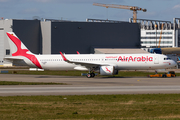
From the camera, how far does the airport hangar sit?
324ft

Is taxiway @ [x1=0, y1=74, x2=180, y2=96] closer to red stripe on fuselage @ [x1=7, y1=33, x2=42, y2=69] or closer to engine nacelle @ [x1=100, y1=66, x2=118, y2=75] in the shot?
engine nacelle @ [x1=100, y1=66, x2=118, y2=75]

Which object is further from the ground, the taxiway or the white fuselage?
the white fuselage

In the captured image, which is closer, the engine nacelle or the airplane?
the engine nacelle

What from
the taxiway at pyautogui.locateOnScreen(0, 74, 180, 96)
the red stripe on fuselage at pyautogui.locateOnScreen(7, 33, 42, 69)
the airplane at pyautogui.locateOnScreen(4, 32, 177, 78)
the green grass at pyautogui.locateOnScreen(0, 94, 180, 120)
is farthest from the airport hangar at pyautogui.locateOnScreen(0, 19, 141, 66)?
the green grass at pyautogui.locateOnScreen(0, 94, 180, 120)

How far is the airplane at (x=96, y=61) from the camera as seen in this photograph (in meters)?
48.9

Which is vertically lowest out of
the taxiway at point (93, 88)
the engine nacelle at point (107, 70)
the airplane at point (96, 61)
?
the taxiway at point (93, 88)

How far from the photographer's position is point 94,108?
18266 mm

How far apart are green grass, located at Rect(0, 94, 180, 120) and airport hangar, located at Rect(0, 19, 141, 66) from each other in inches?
3052

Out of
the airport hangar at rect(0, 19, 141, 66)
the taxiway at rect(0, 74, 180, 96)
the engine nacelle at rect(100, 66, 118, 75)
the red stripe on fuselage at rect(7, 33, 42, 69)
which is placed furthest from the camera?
the airport hangar at rect(0, 19, 141, 66)

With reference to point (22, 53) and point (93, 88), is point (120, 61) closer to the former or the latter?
point (22, 53)

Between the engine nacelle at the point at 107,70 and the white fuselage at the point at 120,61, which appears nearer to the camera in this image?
the engine nacelle at the point at 107,70

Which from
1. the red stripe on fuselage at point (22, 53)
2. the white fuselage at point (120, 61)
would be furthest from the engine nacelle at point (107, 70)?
the red stripe on fuselage at point (22, 53)

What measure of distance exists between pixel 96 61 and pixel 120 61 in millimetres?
4352

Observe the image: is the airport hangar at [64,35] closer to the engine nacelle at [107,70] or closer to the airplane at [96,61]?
the airplane at [96,61]
